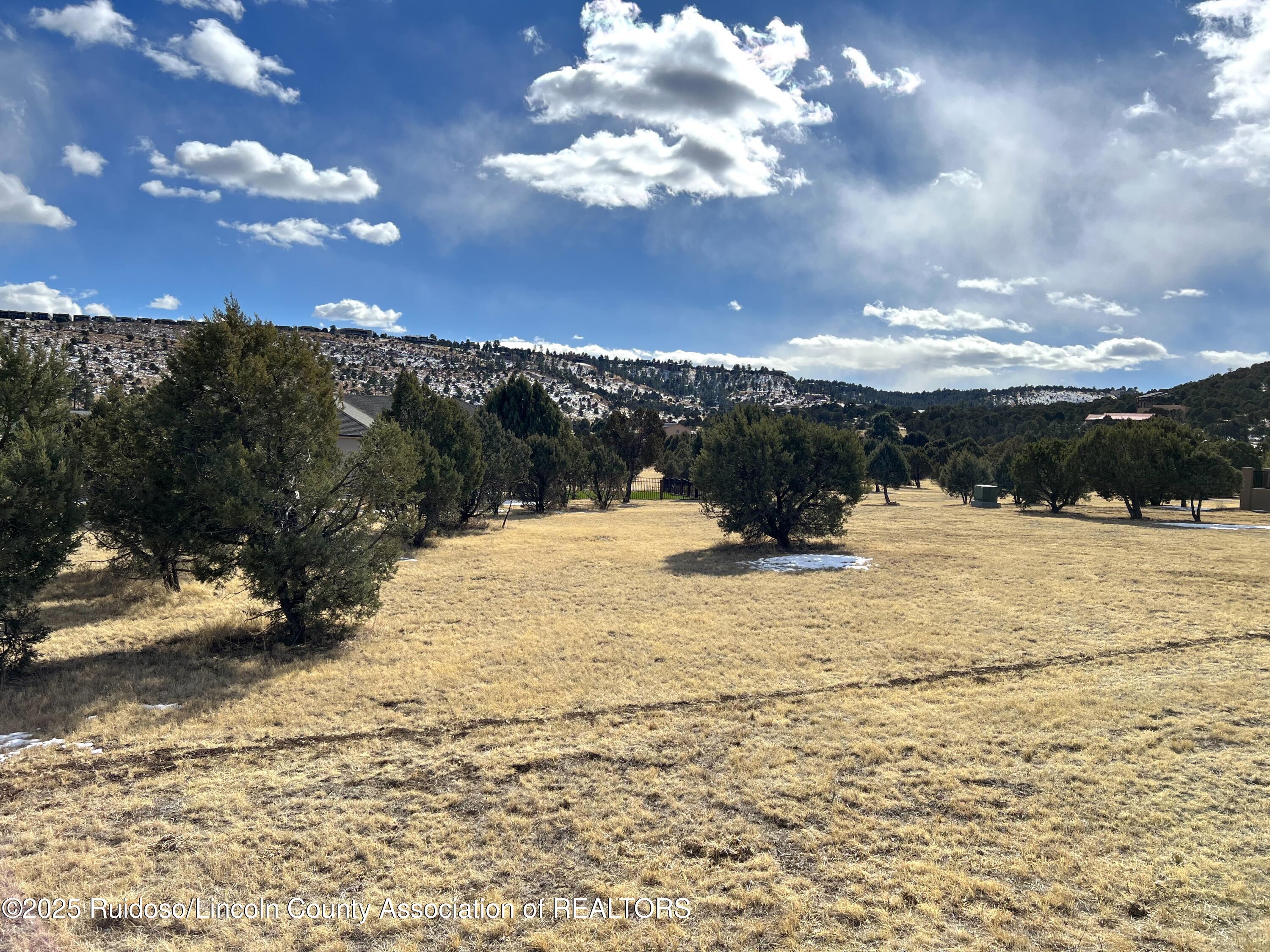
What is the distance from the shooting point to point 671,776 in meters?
7.61

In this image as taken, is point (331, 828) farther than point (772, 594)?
No

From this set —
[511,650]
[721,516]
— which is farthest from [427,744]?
[721,516]

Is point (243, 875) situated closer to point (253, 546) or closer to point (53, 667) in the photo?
point (253, 546)

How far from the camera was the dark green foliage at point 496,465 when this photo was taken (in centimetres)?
3700

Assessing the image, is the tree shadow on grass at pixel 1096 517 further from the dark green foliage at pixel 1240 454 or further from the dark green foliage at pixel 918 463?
the dark green foliage at pixel 918 463

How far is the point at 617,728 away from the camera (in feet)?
29.9

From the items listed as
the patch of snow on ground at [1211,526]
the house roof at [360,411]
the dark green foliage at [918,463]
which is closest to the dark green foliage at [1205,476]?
the patch of snow on ground at [1211,526]

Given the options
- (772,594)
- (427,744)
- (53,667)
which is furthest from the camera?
(772,594)

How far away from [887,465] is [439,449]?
53.4 m

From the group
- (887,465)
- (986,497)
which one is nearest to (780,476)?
(986,497)

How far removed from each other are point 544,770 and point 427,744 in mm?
1935

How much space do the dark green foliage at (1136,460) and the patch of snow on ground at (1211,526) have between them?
2062 millimetres

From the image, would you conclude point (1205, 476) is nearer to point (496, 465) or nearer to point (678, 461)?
point (496, 465)

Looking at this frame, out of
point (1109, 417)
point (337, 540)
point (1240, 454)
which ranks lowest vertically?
point (337, 540)
